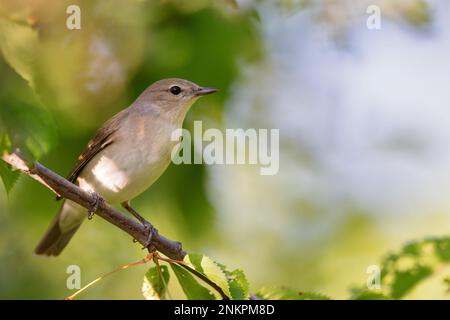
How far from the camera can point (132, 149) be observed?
4531 millimetres

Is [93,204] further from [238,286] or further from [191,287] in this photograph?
[238,286]

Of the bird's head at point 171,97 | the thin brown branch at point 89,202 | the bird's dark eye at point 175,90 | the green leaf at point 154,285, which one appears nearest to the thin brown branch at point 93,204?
the thin brown branch at point 89,202

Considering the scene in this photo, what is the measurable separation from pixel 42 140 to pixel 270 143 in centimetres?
464

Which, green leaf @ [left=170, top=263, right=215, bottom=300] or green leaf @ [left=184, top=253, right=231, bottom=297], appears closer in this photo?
green leaf @ [left=184, top=253, right=231, bottom=297]

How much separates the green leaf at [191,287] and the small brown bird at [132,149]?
1.44m

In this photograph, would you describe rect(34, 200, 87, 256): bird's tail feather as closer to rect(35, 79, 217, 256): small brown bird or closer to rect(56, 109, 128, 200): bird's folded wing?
rect(35, 79, 217, 256): small brown bird

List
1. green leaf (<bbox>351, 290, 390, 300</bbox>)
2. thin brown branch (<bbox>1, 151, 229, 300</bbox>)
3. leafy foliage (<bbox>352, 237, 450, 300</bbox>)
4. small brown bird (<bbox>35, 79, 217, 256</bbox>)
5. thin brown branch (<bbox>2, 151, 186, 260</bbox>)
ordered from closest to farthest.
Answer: thin brown branch (<bbox>1, 151, 229, 300</bbox>)
thin brown branch (<bbox>2, 151, 186, 260</bbox>)
green leaf (<bbox>351, 290, 390, 300</bbox>)
leafy foliage (<bbox>352, 237, 450, 300</bbox>)
small brown bird (<bbox>35, 79, 217, 256</bbox>)

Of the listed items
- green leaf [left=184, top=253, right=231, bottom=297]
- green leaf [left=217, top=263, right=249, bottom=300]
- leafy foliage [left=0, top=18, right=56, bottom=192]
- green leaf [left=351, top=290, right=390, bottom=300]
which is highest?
leafy foliage [left=0, top=18, right=56, bottom=192]

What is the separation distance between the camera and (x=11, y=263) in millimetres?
5809

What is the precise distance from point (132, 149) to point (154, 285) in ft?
5.45

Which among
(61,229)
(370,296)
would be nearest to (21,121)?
(370,296)

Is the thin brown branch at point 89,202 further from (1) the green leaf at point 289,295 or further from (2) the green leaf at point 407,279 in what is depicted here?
(2) the green leaf at point 407,279

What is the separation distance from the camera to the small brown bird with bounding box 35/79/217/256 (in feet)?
14.6

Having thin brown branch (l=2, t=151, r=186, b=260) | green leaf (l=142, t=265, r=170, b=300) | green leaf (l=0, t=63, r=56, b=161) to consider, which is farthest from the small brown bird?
green leaf (l=0, t=63, r=56, b=161)
